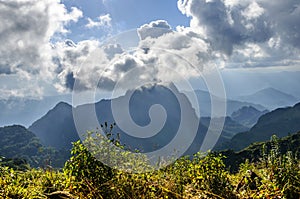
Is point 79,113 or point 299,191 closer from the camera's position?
point 299,191

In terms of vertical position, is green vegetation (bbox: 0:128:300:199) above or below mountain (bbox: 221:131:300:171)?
below

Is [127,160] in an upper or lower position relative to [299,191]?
upper

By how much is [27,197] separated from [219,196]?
3693mm

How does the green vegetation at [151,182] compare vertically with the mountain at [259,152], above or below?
below

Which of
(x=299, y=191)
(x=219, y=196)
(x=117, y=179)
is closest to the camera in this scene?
(x=299, y=191)

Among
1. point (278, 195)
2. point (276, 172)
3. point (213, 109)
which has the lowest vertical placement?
point (278, 195)

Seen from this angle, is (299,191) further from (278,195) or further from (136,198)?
(136,198)

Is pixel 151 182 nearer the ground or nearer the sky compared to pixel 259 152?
nearer the ground

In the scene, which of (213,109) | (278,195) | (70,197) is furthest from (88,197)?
(213,109)

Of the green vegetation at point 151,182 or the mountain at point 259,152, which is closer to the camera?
the green vegetation at point 151,182

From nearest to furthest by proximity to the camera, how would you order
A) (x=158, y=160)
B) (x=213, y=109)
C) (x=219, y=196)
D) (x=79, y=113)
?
(x=219, y=196) → (x=158, y=160) → (x=213, y=109) → (x=79, y=113)

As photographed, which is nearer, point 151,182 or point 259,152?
point 151,182

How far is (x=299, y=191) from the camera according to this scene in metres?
5.86

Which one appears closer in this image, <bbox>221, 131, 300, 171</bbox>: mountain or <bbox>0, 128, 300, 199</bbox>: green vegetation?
<bbox>0, 128, 300, 199</bbox>: green vegetation
